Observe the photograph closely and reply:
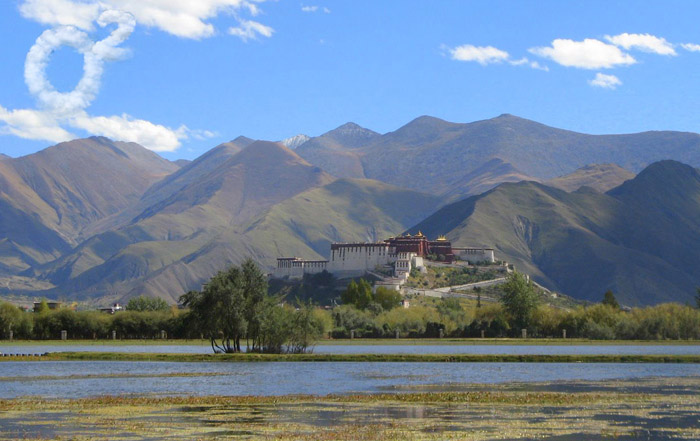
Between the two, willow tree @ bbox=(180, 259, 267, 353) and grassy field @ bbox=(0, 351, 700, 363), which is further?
willow tree @ bbox=(180, 259, 267, 353)

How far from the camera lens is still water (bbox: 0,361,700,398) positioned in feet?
213

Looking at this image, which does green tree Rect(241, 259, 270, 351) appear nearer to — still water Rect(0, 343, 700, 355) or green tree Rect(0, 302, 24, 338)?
still water Rect(0, 343, 700, 355)

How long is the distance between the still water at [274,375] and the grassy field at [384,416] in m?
5.91

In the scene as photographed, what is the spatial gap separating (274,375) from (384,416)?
95.0 feet

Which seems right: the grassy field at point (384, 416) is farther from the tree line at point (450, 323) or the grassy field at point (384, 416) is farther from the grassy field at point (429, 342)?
the grassy field at point (429, 342)

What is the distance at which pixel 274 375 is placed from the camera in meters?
77.9

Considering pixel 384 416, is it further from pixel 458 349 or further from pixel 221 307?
pixel 458 349

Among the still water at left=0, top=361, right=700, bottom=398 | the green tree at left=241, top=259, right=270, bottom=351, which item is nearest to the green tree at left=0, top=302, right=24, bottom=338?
the still water at left=0, top=361, right=700, bottom=398

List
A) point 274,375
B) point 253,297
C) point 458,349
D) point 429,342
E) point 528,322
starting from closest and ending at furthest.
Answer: point 274,375 → point 253,297 → point 458,349 → point 429,342 → point 528,322

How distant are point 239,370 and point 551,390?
2904 centimetres

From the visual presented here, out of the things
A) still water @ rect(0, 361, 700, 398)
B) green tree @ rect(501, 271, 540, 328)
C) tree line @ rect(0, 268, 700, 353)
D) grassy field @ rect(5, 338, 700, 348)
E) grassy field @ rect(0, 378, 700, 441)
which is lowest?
grassy field @ rect(0, 378, 700, 441)

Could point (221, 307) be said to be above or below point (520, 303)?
below

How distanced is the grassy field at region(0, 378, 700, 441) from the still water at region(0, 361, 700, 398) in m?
5.91

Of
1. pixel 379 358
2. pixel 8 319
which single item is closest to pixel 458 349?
pixel 379 358
